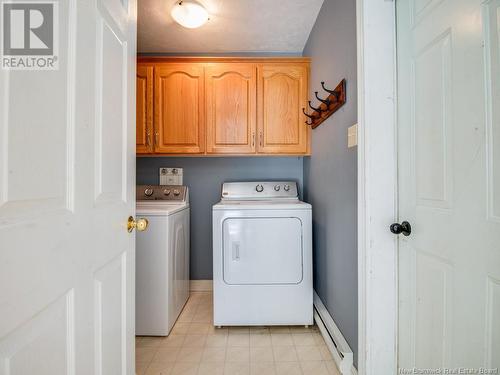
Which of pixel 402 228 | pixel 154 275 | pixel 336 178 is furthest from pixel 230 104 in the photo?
pixel 402 228

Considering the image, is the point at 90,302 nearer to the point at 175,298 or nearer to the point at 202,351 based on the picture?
the point at 202,351

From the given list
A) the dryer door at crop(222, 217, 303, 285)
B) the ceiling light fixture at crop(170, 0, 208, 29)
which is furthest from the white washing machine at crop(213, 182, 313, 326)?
the ceiling light fixture at crop(170, 0, 208, 29)

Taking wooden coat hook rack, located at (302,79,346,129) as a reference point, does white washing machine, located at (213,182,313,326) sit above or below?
Result: below

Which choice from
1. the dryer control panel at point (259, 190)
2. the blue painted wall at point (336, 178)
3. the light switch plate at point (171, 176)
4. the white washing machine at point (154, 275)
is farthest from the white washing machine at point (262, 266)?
the light switch plate at point (171, 176)

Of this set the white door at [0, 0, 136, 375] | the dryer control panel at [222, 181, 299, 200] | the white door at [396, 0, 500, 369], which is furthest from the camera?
the dryer control panel at [222, 181, 299, 200]

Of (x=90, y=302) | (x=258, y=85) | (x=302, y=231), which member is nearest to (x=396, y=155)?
(x=302, y=231)

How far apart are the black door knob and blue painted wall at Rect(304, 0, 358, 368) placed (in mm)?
233

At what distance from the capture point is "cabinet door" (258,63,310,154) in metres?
2.33

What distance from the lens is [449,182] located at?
2.83 ft

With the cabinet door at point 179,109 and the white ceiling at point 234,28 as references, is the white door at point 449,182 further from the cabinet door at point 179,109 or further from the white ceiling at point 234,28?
the cabinet door at point 179,109

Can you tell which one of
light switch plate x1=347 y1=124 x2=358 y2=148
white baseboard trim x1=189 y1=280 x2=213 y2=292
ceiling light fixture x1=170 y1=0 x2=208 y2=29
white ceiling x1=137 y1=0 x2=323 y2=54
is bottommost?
white baseboard trim x1=189 y1=280 x2=213 y2=292

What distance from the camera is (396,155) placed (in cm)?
115

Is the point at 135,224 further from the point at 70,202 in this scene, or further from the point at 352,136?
the point at 352,136

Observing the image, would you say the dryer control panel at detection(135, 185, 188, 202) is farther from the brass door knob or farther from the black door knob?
the black door knob
